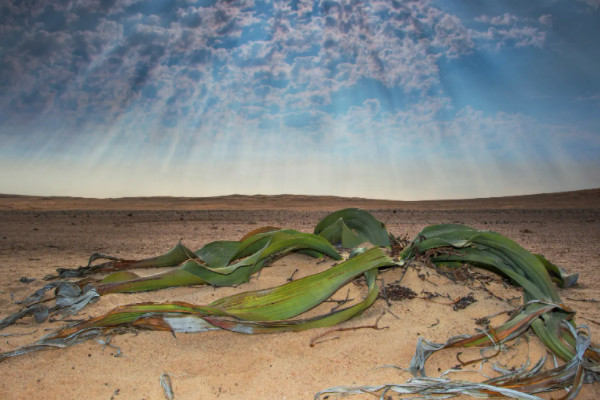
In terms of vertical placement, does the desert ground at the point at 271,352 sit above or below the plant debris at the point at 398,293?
below

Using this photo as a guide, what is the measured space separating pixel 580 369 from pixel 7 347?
11.1 feet

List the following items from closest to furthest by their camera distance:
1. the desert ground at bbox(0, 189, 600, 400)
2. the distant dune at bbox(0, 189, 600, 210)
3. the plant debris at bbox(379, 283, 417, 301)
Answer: the desert ground at bbox(0, 189, 600, 400) < the plant debris at bbox(379, 283, 417, 301) < the distant dune at bbox(0, 189, 600, 210)

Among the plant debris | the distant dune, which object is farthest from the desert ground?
the distant dune

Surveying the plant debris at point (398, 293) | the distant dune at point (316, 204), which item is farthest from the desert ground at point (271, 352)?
the distant dune at point (316, 204)

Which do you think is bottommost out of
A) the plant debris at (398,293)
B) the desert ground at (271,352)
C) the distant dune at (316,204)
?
the desert ground at (271,352)

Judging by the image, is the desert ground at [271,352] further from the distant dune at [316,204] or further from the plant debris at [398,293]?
the distant dune at [316,204]

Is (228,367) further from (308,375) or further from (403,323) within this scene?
(403,323)

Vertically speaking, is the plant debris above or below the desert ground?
above

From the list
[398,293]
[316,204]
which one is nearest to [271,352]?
[398,293]

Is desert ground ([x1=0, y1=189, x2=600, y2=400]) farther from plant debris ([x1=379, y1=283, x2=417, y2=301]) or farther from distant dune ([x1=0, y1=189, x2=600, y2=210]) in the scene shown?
distant dune ([x1=0, y1=189, x2=600, y2=210])

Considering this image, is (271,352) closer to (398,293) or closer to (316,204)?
(398,293)

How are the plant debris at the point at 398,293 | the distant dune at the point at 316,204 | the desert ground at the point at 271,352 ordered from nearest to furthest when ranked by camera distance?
1. the desert ground at the point at 271,352
2. the plant debris at the point at 398,293
3. the distant dune at the point at 316,204

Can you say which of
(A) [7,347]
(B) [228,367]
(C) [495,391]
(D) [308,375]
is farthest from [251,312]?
(A) [7,347]

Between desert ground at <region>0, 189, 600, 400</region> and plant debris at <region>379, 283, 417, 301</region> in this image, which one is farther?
plant debris at <region>379, 283, 417, 301</region>
